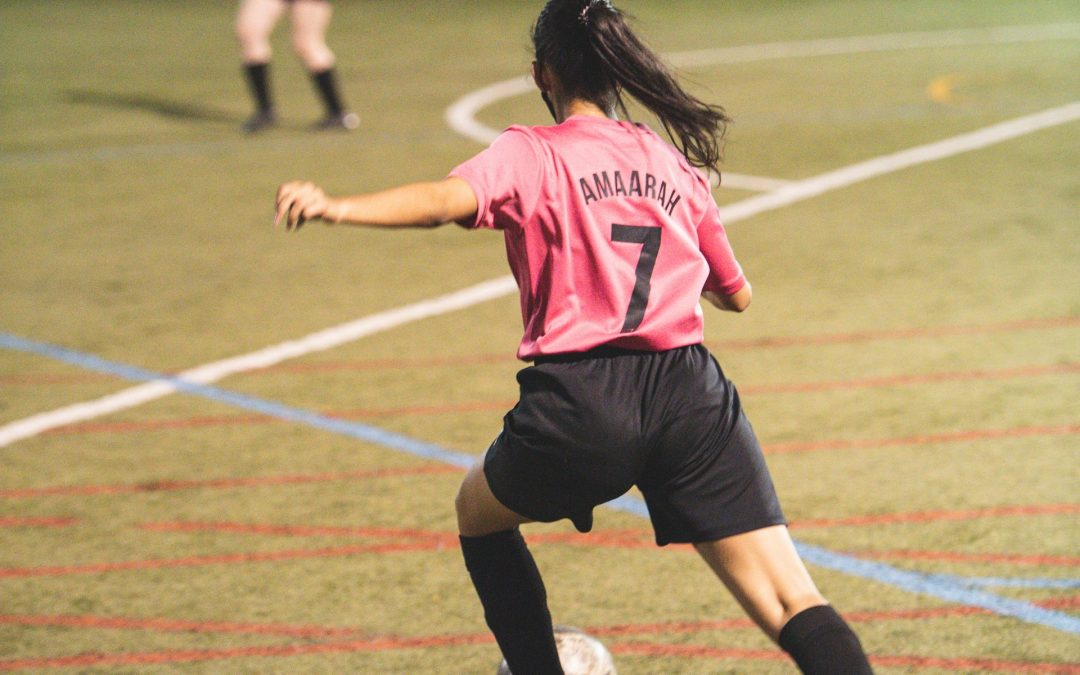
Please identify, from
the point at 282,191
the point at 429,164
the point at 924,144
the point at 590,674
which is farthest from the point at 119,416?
the point at 924,144

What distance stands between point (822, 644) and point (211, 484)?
118 inches

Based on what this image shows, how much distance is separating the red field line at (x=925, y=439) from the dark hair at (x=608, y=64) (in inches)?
98.4

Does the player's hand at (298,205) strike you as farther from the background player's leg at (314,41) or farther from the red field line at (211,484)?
the background player's leg at (314,41)

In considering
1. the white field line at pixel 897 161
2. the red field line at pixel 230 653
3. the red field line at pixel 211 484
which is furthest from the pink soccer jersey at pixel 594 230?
the white field line at pixel 897 161

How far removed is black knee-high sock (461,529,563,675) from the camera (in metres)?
3.33

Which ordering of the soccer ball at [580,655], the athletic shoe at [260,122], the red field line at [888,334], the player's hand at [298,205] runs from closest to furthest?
the player's hand at [298,205] → the soccer ball at [580,655] → the red field line at [888,334] → the athletic shoe at [260,122]

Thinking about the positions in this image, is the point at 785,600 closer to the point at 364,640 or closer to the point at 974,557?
the point at 364,640

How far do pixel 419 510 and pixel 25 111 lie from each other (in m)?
9.96

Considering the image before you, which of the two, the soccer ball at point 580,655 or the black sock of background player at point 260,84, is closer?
the soccer ball at point 580,655

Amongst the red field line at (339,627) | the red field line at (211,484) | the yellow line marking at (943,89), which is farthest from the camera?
the yellow line marking at (943,89)

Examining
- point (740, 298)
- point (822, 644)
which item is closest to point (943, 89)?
point (740, 298)

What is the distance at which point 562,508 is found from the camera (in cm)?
313

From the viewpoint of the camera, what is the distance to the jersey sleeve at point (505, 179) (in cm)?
292

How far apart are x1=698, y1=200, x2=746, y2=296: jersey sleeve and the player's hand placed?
87cm
